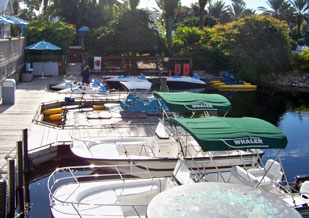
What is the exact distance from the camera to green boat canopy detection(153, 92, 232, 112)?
46.5ft

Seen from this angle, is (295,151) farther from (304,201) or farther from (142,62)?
(142,62)

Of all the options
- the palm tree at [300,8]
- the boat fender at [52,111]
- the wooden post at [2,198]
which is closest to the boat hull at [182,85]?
the boat fender at [52,111]

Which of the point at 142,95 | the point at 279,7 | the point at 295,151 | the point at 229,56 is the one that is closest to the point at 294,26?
the point at 279,7

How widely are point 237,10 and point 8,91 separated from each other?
63.3 m

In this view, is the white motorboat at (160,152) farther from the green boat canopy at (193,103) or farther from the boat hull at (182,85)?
the boat hull at (182,85)

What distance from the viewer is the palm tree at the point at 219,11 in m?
76.6

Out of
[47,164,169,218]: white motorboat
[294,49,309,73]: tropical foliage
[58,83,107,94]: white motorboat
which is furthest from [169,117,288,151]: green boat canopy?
A: [294,49,309,73]: tropical foliage

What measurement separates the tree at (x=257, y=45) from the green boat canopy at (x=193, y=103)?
28581 mm

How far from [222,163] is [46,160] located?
6418 mm

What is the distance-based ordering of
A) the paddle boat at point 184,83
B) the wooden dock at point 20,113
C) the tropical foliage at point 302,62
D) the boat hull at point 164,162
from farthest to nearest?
Answer: 1. the tropical foliage at point 302,62
2. the paddle boat at point 184,83
3. the wooden dock at point 20,113
4. the boat hull at point 164,162

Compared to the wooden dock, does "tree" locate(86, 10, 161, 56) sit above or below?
above

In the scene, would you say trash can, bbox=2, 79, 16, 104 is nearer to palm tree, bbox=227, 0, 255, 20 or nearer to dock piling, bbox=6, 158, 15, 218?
dock piling, bbox=6, 158, 15, 218

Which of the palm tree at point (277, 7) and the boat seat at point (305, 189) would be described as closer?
the boat seat at point (305, 189)

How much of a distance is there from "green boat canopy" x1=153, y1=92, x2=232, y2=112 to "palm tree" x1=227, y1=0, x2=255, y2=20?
65.3 m
